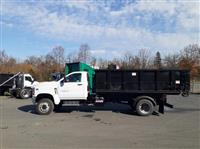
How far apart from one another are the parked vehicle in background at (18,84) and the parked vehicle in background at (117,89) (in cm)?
1346

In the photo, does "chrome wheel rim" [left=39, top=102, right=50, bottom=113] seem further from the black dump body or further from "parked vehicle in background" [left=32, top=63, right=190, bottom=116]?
the black dump body

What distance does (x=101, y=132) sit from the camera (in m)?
10.6

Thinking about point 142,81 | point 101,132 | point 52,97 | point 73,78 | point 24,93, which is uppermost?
point 73,78

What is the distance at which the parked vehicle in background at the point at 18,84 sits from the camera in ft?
95.3

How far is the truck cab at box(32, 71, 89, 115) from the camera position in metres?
15.7

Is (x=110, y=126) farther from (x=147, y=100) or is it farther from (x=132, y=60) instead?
(x=132, y=60)

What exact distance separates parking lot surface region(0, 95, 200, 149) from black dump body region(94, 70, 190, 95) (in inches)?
52.1

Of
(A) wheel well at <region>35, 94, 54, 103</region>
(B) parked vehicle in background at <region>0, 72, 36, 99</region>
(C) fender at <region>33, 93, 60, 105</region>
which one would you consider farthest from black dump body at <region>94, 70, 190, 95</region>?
(B) parked vehicle in background at <region>0, 72, 36, 99</region>

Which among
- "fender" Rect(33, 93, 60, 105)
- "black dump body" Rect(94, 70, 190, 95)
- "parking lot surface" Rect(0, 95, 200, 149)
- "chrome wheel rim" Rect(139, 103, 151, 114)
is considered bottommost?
"parking lot surface" Rect(0, 95, 200, 149)

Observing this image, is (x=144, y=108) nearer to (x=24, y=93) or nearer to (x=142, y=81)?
(x=142, y=81)

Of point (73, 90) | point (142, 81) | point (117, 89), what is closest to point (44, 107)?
point (73, 90)

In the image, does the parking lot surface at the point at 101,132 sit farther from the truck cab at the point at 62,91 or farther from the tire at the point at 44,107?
the truck cab at the point at 62,91

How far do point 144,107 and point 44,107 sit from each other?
16.6 ft

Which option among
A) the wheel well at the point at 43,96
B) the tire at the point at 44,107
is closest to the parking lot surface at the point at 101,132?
the tire at the point at 44,107
